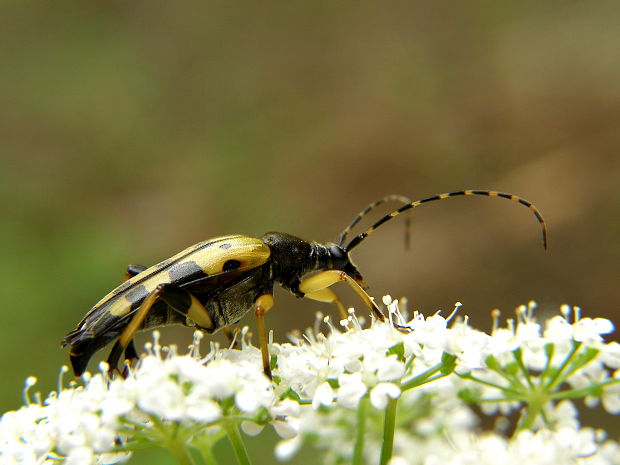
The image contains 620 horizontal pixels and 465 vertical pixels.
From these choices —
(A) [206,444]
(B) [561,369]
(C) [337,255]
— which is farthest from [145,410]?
(C) [337,255]

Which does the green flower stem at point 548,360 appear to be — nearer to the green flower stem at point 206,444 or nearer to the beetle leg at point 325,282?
the beetle leg at point 325,282

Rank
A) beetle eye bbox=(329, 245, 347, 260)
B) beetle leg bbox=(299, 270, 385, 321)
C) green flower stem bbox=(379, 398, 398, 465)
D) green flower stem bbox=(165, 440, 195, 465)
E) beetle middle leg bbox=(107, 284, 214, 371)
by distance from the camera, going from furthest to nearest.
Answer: beetle eye bbox=(329, 245, 347, 260)
beetle leg bbox=(299, 270, 385, 321)
beetle middle leg bbox=(107, 284, 214, 371)
green flower stem bbox=(379, 398, 398, 465)
green flower stem bbox=(165, 440, 195, 465)

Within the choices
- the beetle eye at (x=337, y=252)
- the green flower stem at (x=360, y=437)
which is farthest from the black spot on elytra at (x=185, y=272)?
the green flower stem at (x=360, y=437)

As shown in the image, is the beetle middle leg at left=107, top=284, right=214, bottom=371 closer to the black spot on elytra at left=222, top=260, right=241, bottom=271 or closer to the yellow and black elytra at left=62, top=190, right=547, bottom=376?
the yellow and black elytra at left=62, top=190, right=547, bottom=376

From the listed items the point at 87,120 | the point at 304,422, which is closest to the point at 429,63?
the point at 87,120

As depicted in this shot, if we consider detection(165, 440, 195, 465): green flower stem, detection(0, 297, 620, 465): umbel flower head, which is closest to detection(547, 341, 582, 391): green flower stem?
detection(0, 297, 620, 465): umbel flower head

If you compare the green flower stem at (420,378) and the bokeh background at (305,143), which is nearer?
the green flower stem at (420,378)

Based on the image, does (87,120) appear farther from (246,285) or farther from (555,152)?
(246,285)
